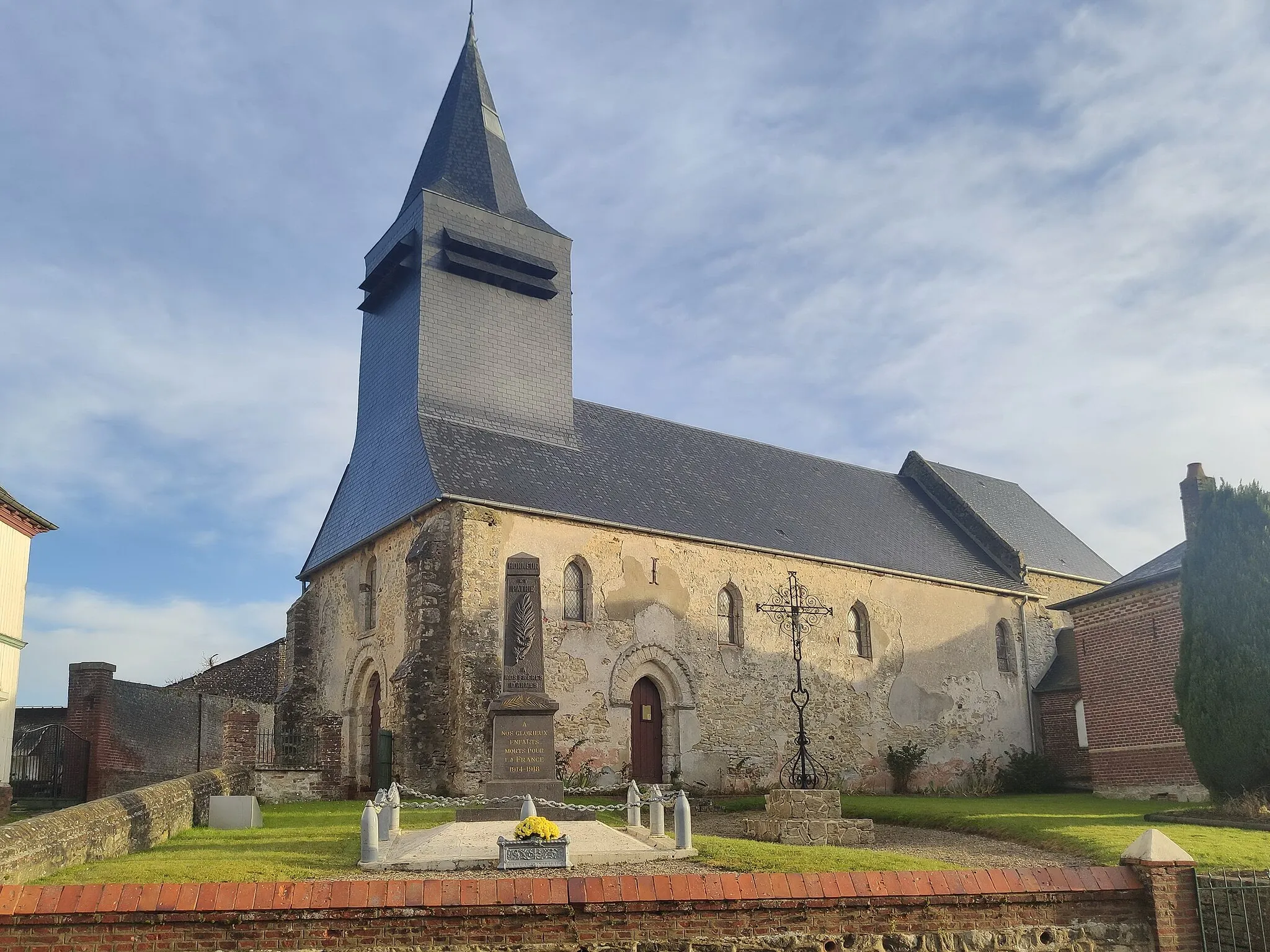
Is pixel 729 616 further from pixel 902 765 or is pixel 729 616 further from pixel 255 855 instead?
pixel 255 855

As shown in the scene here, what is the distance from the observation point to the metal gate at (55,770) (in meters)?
19.8

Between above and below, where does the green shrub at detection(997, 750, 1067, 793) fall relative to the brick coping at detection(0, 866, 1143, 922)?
below

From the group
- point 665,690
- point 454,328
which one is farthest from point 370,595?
point 665,690

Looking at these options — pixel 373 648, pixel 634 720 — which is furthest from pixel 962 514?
pixel 373 648

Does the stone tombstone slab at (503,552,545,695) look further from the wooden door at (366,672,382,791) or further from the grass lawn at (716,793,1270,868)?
the wooden door at (366,672,382,791)

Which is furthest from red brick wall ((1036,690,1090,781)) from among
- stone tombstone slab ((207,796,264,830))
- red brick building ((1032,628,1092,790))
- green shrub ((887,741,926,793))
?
stone tombstone slab ((207,796,264,830))

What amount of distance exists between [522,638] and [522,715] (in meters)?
1.19

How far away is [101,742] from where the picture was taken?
20.5 metres

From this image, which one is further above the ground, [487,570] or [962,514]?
A: [962,514]

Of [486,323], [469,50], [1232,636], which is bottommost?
[1232,636]

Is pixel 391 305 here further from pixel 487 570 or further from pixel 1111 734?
pixel 1111 734

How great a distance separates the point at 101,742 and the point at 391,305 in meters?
11.1

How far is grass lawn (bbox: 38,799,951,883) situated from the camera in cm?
958

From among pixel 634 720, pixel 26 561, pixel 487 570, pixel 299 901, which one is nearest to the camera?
pixel 299 901
